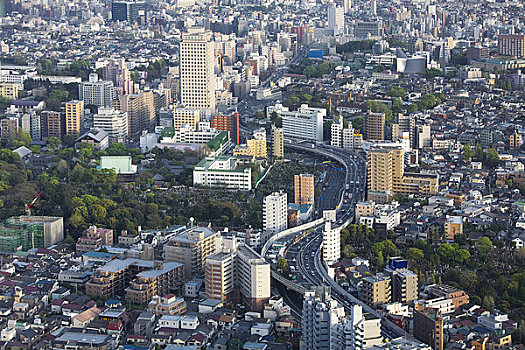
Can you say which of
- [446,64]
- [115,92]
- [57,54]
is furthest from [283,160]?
[57,54]

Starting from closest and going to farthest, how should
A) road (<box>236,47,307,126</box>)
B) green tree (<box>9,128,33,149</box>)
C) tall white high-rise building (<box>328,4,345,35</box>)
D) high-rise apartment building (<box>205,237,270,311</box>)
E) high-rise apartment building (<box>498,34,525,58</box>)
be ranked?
high-rise apartment building (<box>205,237,270,311</box>) < green tree (<box>9,128,33,149</box>) < road (<box>236,47,307,126</box>) < high-rise apartment building (<box>498,34,525,58</box>) < tall white high-rise building (<box>328,4,345,35</box>)

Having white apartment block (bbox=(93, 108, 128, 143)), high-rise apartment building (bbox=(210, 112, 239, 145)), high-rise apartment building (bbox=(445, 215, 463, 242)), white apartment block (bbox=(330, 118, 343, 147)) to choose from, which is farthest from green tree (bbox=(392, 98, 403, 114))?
high-rise apartment building (bbox=(445, 215, 463, 242))

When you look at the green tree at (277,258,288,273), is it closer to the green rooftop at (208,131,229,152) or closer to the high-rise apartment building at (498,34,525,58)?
the green rooftop at (208,131,229,152)

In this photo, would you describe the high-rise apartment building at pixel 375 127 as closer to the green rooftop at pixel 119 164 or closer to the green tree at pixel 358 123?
the green tree at pixel 358 123

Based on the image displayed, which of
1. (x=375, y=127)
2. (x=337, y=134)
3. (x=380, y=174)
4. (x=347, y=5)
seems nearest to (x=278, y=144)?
(x=337, y=134)

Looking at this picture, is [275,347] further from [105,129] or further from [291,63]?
[291,63]
